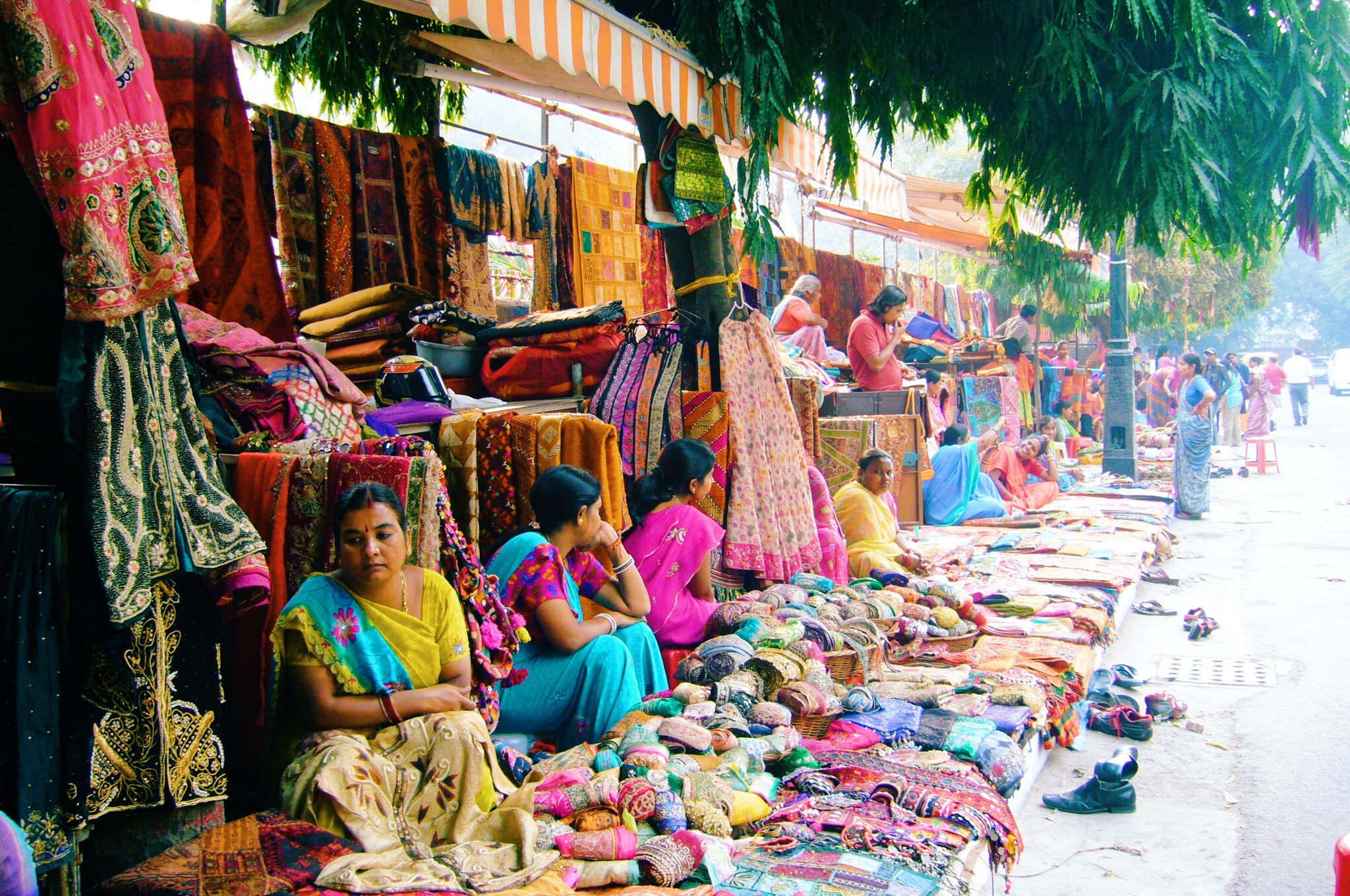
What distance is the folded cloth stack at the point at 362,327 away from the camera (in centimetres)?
469

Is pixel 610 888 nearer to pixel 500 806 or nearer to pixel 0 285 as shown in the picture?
pixel 500 806

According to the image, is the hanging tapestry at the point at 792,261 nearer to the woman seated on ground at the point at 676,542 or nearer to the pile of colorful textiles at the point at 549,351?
the pile of colorful textiles at the point at 549,351

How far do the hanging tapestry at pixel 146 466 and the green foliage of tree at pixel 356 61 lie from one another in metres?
3.99

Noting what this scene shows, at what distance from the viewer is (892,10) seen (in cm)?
541

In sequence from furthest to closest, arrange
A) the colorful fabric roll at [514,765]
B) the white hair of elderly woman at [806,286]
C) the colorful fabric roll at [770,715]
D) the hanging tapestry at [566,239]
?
the white hair of elderly woman at [806,286] → the hanging tapestry at [566,239] → the colorful fabric roll at [770,715] → the colorful fabric roll at [514,765]

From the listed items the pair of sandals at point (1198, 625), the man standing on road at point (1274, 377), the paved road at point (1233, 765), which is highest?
the man standing on road at point (1274, 377)

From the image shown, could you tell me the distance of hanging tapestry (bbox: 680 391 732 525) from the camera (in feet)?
18.0

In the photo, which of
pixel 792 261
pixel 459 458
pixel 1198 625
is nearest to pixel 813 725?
pixel 459 458

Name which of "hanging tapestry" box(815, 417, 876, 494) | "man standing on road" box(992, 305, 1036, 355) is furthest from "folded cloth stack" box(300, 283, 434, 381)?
"man standing on road" box(992, 305, 1036, 355)

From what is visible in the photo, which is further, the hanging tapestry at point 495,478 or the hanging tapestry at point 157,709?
the hanging tapestry at point 495,478

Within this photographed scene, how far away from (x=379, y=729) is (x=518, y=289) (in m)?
4.65

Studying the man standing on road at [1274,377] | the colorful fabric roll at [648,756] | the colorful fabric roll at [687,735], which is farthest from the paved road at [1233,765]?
the man standing on road at [1274,377]

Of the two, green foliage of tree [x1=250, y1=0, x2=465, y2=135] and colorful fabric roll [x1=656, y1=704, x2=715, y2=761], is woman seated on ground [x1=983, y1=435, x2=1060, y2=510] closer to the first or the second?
green foliage of tree [x1=250, y1=0, x2=465, y2=135]

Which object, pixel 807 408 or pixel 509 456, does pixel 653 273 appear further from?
pixel 509 456
